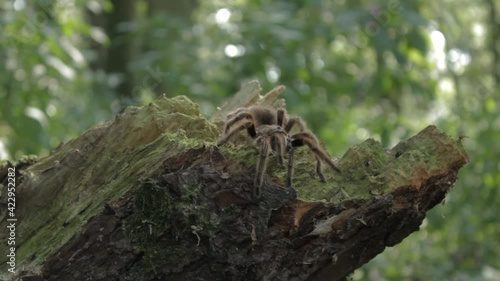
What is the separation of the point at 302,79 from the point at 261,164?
17.9 ft

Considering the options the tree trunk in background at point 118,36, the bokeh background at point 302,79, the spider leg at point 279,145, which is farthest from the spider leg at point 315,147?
the tree trunk in background at point 118,36

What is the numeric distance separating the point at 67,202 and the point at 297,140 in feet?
4.32

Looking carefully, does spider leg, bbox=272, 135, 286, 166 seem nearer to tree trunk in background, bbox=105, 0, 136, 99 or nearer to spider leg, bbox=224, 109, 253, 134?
spider leg, bbox=224, 109, 253, 134

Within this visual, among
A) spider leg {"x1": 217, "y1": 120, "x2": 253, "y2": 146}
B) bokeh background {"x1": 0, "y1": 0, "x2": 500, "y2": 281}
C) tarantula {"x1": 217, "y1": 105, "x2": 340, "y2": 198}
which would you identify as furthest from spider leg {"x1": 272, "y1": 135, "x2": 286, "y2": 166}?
bokeh background {"x1": 0, "y1": 0, "x2": 500, "y2": 281}

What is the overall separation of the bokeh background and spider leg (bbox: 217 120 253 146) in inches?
119

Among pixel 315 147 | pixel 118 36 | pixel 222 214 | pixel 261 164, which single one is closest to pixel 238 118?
pixel 315 147

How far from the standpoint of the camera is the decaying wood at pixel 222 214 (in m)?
3.40

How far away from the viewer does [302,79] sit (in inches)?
353

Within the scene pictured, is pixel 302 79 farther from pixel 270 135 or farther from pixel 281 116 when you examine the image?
pixel 270 135

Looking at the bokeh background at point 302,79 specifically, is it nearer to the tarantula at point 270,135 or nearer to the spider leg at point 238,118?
the tarantula at point 270,135

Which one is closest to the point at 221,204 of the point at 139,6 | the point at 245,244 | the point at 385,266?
the point at 245,244

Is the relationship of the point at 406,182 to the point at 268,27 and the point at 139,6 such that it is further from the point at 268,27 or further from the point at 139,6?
the point at 139,6

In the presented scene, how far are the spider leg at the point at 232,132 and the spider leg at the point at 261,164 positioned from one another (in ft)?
0.55

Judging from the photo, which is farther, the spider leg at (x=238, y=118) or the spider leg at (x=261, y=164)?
the spider leg at (x=238, y=118)
